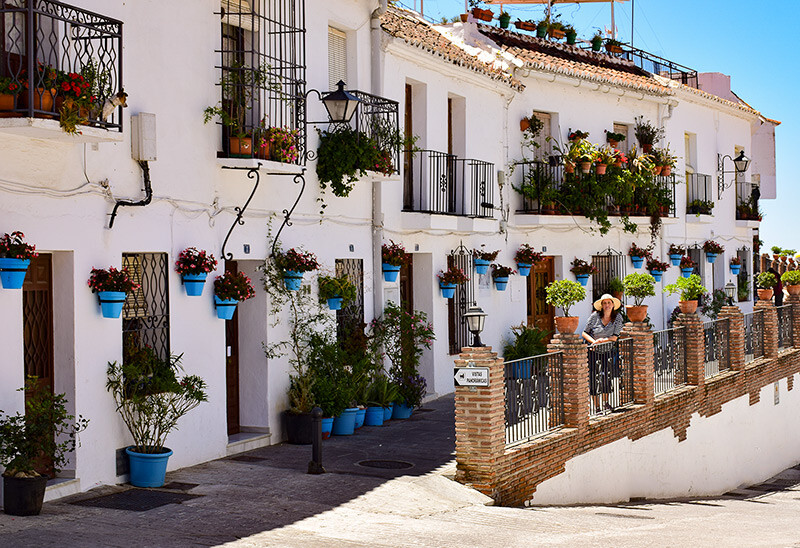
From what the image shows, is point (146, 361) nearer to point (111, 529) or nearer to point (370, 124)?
point (111, 529)

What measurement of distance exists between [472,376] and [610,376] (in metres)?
4.15

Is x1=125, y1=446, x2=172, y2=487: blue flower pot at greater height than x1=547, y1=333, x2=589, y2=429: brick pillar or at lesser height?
lesser

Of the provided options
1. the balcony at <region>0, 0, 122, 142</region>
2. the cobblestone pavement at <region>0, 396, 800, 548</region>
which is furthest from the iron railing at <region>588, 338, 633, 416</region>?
the balcony at <region>0, 0, 122, 142</region>

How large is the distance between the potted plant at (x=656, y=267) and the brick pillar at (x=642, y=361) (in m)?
8.81

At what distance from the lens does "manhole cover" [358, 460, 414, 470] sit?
38.4 feet

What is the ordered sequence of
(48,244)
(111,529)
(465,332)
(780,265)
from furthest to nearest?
1. (780,265)
2. (465,332)
3. (48,244)
4. (111,529)

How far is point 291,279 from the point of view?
13195 millimetres

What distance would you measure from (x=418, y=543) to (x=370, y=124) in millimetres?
7553

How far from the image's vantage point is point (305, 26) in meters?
13.6

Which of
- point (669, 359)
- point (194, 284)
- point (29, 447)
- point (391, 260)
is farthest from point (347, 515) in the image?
point (669, 359)

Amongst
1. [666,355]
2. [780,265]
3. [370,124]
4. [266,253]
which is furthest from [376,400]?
[780,265]

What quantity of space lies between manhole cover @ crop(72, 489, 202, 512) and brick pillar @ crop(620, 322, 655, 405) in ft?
25.3

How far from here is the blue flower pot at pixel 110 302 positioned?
1012 centimetres

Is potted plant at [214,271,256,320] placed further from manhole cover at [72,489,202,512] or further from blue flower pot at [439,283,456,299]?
blue flower pot at [439,283,456,299]
